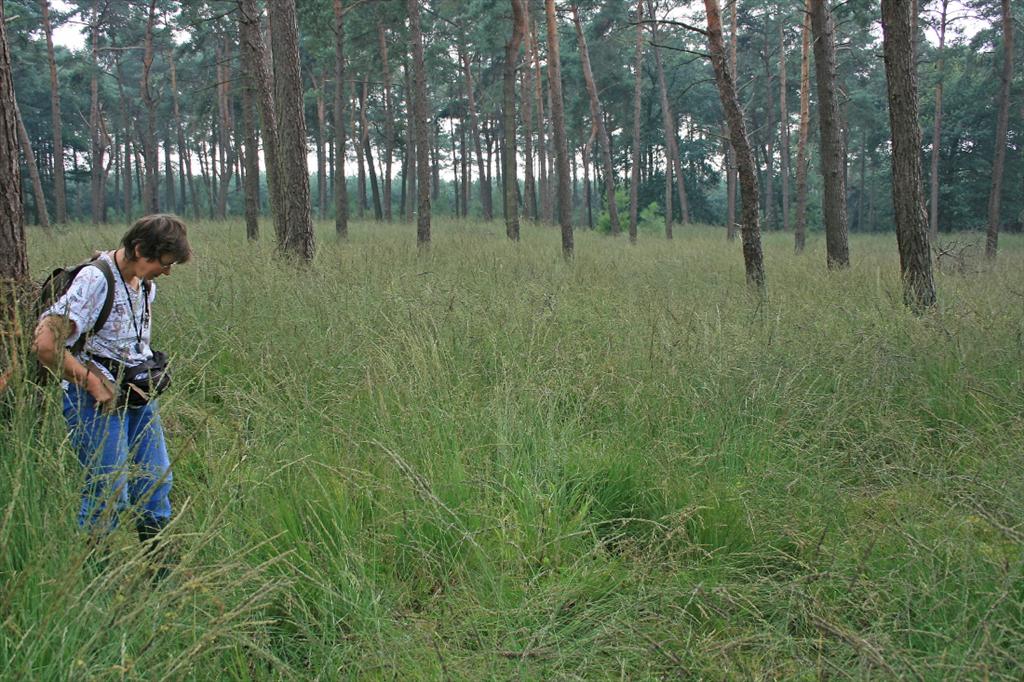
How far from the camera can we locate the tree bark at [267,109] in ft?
34.0

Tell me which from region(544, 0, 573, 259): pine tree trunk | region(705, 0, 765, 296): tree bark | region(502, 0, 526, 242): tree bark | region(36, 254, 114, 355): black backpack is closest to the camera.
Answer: region(36, 254, 114, 355): black backpack

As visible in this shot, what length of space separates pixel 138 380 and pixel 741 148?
8.20 meters

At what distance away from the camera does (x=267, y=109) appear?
1130 centimetres

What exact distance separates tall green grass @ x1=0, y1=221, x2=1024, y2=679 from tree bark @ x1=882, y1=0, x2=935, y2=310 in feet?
4.05

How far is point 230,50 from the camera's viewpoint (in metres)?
33.9

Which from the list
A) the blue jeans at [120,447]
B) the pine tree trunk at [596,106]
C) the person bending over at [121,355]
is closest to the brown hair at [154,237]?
the person bending over at [121,355]

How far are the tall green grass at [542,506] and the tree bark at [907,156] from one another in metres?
1.23

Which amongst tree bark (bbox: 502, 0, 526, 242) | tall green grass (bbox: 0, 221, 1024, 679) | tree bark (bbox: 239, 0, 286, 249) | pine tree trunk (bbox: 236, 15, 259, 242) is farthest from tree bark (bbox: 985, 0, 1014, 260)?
pine tree trunk (bbox: 236, 15, 259, 242)

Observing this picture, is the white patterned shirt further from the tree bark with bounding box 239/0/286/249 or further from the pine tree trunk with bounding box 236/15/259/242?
the pine tree trunk with bounding box 236/15/259/242

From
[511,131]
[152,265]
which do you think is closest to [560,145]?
[511,131]

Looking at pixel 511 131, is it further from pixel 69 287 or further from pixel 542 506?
pixel 542 506

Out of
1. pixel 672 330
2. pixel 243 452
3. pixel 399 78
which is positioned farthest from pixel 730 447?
pixel 399 78

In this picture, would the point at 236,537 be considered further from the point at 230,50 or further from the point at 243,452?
the point at 230,50

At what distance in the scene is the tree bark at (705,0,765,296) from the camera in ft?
29.5
